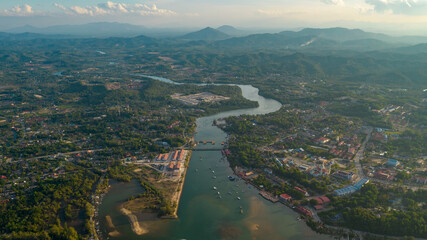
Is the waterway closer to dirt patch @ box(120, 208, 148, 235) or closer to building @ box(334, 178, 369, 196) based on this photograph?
dirt patch @ box(120, 208, 148, 235)

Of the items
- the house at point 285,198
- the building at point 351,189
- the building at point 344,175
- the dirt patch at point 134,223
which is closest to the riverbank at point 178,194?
the dirt patch at point 134,223

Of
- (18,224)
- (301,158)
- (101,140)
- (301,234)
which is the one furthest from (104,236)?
(301,158)

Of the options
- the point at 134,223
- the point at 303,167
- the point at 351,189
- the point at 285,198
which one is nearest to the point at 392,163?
the point at 351,189

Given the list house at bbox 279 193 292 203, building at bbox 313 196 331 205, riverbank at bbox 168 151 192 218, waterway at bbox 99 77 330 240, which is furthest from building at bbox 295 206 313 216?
riverbank at bbox 168 151 192 218

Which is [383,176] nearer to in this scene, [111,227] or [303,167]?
[303,167]

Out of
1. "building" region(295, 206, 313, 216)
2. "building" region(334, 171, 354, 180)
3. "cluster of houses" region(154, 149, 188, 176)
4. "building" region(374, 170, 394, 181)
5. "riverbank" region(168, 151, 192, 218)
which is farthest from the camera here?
"cluster of houses" region(154, 149, 188, 176)

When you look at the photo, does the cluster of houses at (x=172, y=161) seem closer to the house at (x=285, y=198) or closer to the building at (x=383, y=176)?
the house at (x=285, y=198)

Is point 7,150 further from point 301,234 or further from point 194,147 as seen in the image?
point 301,234

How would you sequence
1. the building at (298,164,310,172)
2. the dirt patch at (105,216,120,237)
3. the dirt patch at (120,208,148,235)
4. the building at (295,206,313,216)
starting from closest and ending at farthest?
the dirt patch at (105,216,120,237) < the dirt patch at (120,208,148,235) < the building at (295,206,313,216) < the building at (298,164,310,172)

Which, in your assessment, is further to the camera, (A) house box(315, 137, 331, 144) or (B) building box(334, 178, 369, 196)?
(A) house box(315, 137, 331, 144)
